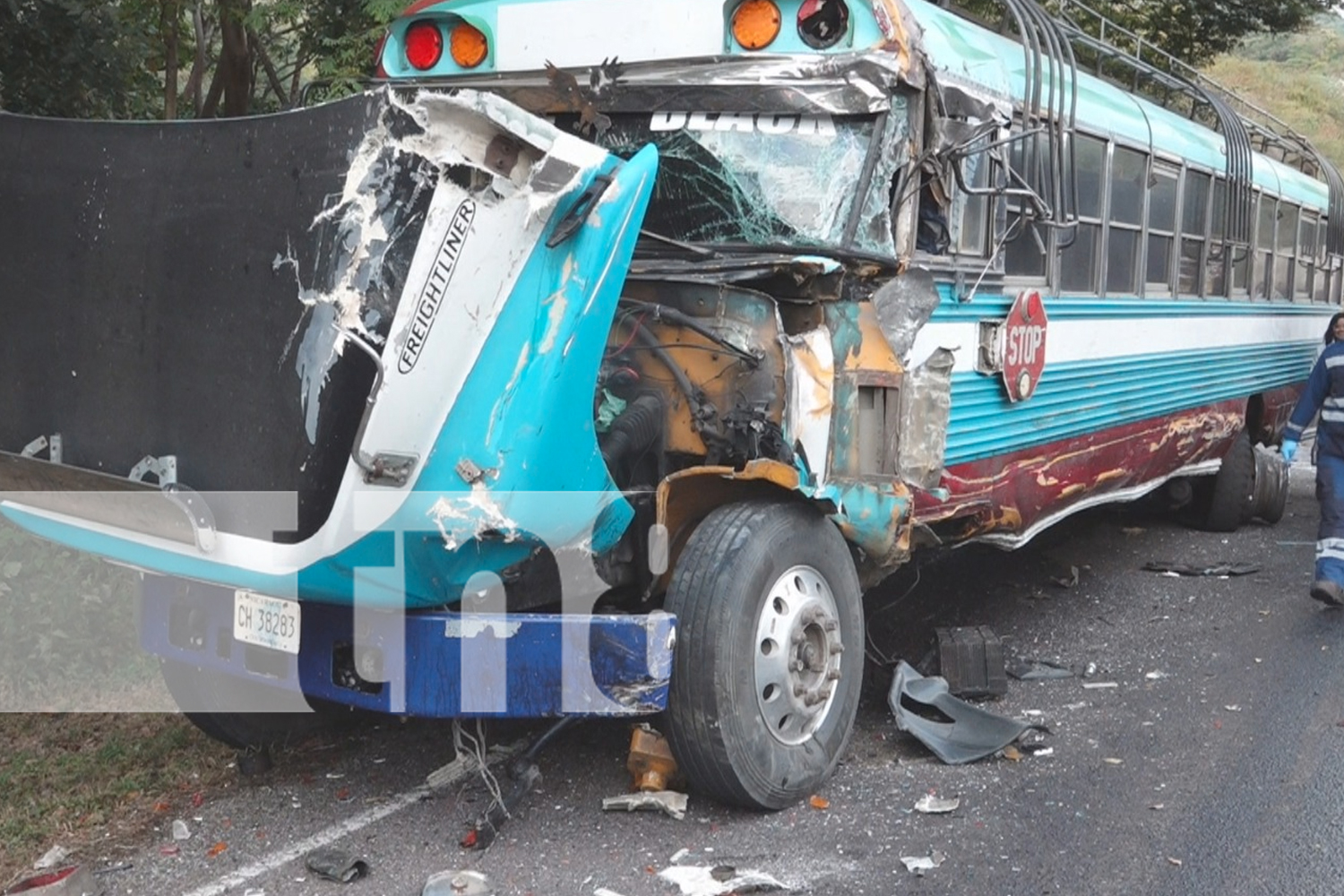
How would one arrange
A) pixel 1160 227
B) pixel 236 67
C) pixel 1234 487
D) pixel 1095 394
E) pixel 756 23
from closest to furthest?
pixel 756 23, pixel 1095 394, pixel 1160 227, pixel 236 67, pixel 1234 487

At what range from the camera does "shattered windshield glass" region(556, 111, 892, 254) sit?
15.4 ft

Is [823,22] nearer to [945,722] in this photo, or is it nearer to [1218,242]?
[945,722]

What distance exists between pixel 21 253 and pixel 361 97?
3.78 ft

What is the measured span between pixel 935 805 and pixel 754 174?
2.15 meters

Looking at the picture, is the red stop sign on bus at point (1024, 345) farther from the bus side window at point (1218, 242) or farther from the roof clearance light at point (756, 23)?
the bus side window at point (1218, 242)

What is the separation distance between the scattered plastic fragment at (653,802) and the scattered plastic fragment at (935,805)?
0.75m

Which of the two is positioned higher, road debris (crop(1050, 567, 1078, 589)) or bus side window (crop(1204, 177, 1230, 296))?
bus side window (crop(1204, 177, 1230, 296))

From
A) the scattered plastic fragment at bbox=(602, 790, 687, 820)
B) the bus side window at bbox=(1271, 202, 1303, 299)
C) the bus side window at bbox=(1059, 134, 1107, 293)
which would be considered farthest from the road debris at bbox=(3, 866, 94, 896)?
the bus side window at bbox=(1271, 202, 1303, 299)

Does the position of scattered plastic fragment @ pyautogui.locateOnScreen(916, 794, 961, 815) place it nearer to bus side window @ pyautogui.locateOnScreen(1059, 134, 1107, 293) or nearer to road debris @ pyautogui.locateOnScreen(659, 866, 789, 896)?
road debris @ pyautogui.locateOnScreen(659, 866, 789, 896)

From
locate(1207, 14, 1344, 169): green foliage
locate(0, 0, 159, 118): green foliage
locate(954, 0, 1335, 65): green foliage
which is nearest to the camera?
locate(0, 0, 159, 118): green foliage

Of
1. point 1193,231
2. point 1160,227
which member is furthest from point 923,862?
point 1193,231

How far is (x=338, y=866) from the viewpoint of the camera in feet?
12.9

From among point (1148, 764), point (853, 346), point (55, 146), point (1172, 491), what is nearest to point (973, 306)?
point (853, 346)

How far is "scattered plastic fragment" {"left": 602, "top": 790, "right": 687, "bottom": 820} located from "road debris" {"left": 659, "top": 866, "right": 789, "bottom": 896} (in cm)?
34
